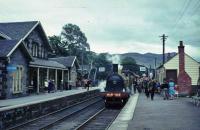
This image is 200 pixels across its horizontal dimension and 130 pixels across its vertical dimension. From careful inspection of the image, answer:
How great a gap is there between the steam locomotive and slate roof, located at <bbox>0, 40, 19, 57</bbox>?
7861mm

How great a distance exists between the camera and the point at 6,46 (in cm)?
2845

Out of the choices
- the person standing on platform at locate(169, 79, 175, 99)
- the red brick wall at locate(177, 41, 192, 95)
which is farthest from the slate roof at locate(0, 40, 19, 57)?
the red brick wall at locate(177, 41, 192, 95)

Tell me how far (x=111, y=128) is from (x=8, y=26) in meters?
27.1

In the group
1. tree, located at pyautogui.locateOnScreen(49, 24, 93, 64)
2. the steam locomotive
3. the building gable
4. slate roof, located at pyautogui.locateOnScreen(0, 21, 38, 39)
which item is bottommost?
the steam locomotive

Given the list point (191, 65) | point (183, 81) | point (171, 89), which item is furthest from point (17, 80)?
point (191, 65)

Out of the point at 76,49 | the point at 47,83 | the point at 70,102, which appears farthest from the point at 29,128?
the point at 76,49

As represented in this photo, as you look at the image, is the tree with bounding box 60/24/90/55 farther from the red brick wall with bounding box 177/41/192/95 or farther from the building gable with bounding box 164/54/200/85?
the red brick wall with bounding box 177/41/192/95

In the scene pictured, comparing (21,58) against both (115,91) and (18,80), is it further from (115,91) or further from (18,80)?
(115,91)

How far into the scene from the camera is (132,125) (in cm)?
1409

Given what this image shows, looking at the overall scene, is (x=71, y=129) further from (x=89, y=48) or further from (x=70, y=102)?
(x=89, y=48)

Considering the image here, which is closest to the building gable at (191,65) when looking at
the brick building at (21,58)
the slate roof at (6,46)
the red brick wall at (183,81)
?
the brick building at (21,58)

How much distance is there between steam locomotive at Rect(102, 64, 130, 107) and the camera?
2586 centimetres

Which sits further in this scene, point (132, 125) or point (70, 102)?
point (70, 102)

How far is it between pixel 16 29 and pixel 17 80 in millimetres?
8748
